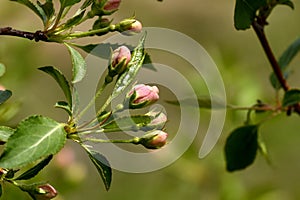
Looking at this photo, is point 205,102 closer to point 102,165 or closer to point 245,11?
point 245,11

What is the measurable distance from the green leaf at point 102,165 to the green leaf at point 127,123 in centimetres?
3

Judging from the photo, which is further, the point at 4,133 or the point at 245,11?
the point at 245,11

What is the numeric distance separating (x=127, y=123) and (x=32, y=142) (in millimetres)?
122

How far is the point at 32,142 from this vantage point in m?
0.75

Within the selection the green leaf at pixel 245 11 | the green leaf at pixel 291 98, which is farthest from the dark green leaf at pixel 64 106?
the green leaf at pixel 291 98

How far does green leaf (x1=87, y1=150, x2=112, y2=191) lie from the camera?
81 cm

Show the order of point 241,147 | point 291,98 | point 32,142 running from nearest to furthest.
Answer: point 32,142, point 291,98, point 241,147

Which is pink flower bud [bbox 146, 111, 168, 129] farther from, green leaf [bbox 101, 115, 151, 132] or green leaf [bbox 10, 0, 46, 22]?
green leaf [bbox 10, 0, 46, 22]

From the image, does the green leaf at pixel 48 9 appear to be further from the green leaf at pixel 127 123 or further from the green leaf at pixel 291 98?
the green leaf at pixel 291 98

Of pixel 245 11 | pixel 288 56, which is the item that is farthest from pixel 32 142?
pixel 288 56

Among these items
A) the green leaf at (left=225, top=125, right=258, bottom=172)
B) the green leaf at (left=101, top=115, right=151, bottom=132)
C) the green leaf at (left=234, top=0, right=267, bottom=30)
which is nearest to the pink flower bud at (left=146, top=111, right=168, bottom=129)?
the green leaf at (left=101, top=115, right=151, bottom=132)

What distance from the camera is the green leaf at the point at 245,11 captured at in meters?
1.07

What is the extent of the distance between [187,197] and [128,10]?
464cm

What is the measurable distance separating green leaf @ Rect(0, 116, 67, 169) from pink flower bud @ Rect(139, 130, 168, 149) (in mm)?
107
